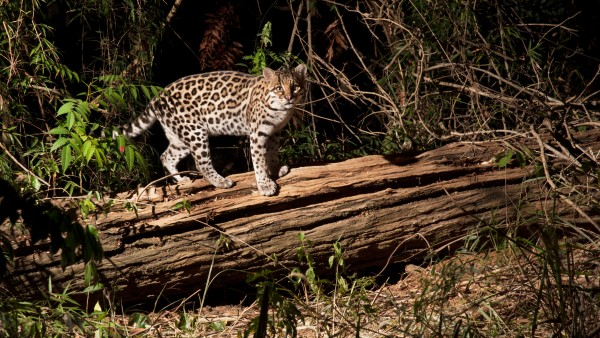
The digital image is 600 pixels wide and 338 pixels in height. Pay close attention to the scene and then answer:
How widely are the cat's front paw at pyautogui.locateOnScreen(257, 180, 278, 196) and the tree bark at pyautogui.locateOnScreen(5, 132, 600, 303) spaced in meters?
0.05

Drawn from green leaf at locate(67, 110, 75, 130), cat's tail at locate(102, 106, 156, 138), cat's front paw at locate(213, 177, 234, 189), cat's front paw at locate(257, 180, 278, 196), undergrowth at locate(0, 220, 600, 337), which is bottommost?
undergrowth at locate(0, 220, 600, 337)

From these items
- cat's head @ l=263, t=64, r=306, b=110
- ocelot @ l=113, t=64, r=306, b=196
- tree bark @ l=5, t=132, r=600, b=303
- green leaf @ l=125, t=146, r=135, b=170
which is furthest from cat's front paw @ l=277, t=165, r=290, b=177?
green leaf @ l=125, t=146, r=135, b=170

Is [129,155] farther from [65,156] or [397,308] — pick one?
[397,308]

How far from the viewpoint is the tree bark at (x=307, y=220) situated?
15.4ft

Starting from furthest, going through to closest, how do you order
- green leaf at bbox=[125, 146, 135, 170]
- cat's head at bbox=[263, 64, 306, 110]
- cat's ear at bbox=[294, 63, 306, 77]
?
cat's ear at bbox=[294, 63, 306, 77], cat's head at bbox=[263, 64, 306, 110], green leaf at bbox=[125, 146, 135, 170]

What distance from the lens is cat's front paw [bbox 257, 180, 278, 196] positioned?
5000mm

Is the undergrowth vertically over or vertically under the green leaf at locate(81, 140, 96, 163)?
under

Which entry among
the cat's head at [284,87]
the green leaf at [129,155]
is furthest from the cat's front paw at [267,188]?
the green leaf at [129,155]

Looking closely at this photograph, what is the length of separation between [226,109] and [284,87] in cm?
58

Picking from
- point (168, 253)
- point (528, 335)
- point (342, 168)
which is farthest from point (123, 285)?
point (528, 335)

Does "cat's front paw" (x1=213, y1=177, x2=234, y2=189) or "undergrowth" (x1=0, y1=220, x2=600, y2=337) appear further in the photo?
"cat's front paw" (x1=213, y1=177, x2=234, y2=189)

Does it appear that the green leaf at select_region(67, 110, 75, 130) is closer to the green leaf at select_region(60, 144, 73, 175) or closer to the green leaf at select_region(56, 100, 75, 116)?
the green leaf at select_region(56, 100, 75, 116)

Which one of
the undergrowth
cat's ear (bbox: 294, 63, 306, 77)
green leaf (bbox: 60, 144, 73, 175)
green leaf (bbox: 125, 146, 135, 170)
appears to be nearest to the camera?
the undergrowth

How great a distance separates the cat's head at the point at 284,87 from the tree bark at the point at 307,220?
2.17 ft
